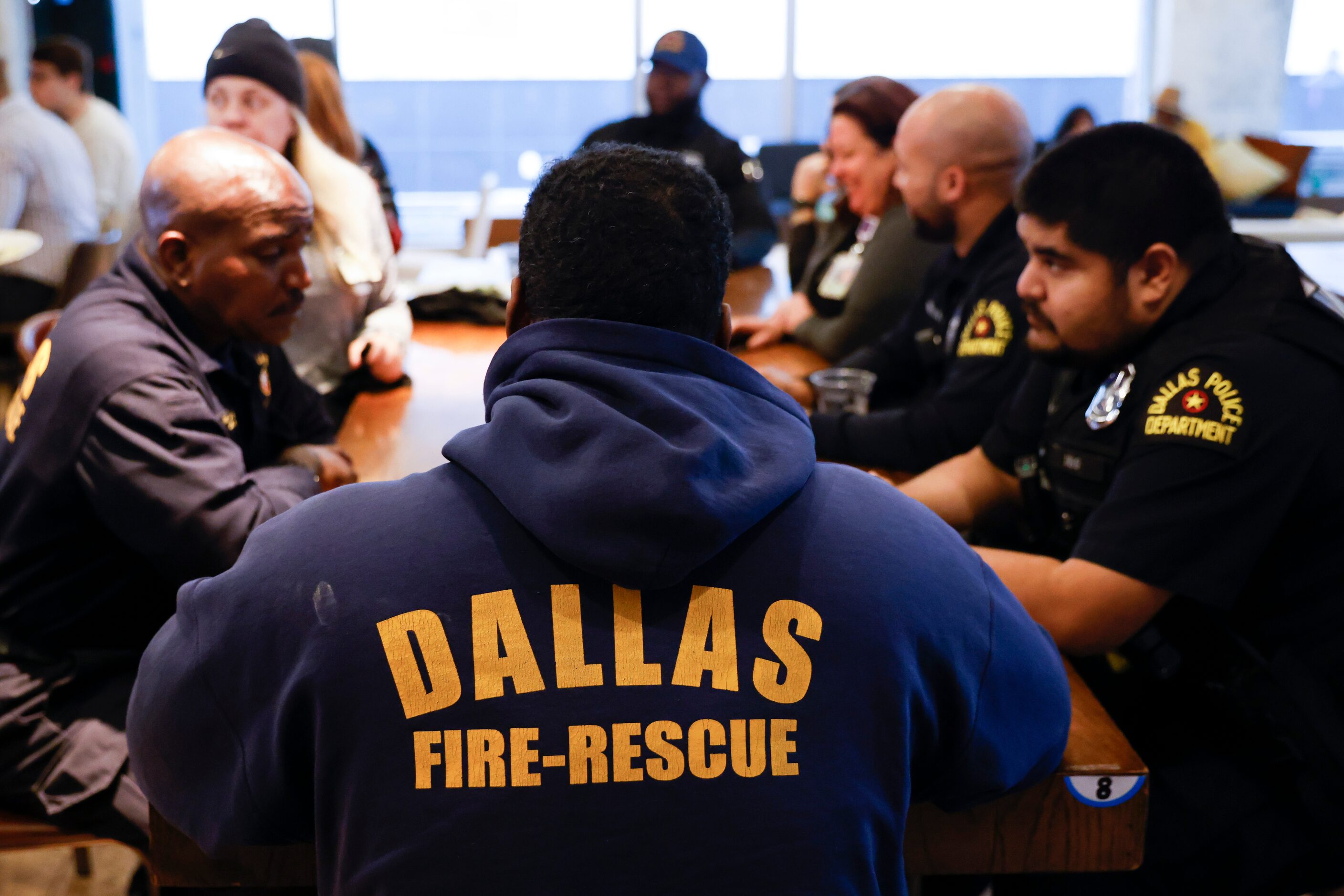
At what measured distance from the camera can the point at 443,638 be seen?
0.77m

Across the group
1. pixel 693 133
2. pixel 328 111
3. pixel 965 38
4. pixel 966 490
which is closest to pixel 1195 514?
pixel 966 490

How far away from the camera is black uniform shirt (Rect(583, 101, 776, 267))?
12.9 ft

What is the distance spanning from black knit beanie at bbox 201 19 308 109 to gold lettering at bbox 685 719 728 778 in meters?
2.08

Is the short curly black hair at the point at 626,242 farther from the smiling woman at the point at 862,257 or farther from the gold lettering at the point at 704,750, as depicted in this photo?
the smiling woman at the point at 862,257

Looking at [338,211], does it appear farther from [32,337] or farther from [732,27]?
[732,27]

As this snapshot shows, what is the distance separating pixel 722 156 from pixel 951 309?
6.05ft

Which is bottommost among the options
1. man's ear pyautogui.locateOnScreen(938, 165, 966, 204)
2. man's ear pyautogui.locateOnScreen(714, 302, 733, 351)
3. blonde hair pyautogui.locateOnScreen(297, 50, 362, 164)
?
man's ear pyautogui.locateOnScreen(714, 302, 733, 351)

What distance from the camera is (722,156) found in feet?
13.0

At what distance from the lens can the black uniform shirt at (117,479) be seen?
138 centimetres

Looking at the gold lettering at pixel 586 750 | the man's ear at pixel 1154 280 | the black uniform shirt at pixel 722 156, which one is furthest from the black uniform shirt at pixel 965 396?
the black uniform shirt at pixel 722 156

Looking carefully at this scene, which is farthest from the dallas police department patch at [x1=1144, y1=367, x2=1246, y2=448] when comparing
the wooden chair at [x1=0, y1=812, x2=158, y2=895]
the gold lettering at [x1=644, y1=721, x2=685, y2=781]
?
the wooden chair at [x1=0, y1=812, x2=158, y2=895]

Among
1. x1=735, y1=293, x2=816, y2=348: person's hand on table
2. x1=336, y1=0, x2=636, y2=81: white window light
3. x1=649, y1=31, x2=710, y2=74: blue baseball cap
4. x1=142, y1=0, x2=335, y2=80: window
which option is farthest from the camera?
x1=336, y1=0, x2=636, y2=81: white window light

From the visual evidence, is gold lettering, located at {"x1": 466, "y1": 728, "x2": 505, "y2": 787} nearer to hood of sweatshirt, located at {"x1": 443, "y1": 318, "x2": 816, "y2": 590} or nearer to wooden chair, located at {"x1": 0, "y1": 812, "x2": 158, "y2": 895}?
hood of sweatshirt, located at {"x1": 443, "y1": 318, "x2": 816, "y2": 590}

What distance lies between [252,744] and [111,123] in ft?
20.9
